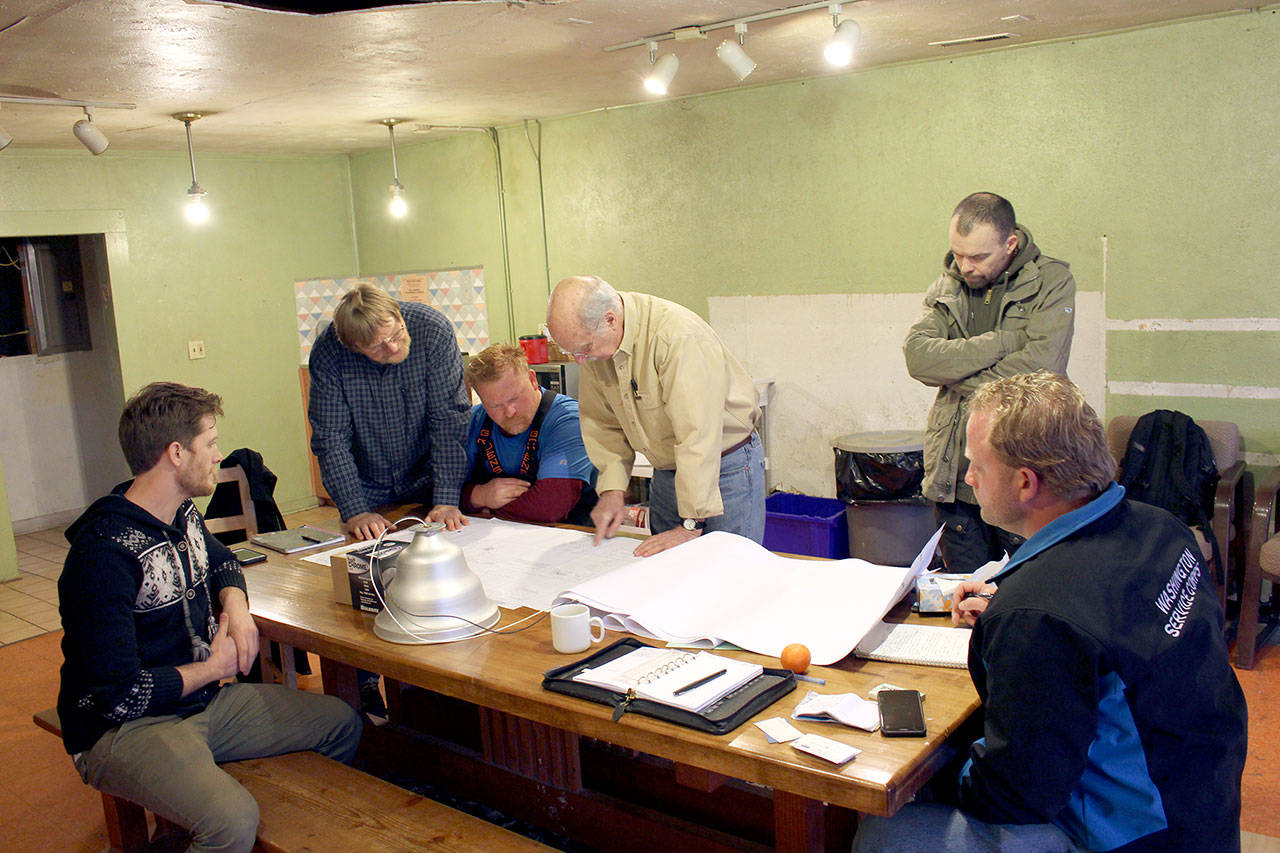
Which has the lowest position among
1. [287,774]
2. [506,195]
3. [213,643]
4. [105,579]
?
[287,774]

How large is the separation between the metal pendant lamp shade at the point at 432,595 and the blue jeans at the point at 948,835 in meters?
0.99

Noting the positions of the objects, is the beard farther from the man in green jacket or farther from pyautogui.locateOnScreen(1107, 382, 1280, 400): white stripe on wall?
pyautogui.locateOnScreen(1107, 382, 1280, 400): white stripe on wall

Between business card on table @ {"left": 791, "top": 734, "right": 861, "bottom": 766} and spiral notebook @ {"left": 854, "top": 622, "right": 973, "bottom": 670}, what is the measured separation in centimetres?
36

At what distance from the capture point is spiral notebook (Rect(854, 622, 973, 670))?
6.46 ft

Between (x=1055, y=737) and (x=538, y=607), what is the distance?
4.12ft

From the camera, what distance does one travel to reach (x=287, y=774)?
7.91 feet

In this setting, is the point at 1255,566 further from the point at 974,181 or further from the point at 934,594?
the point at 934,594

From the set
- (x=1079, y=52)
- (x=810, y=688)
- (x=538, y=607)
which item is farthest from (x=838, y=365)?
(x=810, y=688)

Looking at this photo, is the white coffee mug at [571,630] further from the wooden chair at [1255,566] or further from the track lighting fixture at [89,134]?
the track lighting fixture at [89,134]

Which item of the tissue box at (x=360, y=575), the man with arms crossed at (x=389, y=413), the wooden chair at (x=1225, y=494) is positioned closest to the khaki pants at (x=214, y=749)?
the tissue box at (x=360, y=575)

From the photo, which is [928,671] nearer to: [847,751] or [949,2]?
[847,751]

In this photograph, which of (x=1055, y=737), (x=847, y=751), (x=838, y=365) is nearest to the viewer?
(x=1055, y=737)

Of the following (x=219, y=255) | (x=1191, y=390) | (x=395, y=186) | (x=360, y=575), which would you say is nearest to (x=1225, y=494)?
(x=1191, y=390)

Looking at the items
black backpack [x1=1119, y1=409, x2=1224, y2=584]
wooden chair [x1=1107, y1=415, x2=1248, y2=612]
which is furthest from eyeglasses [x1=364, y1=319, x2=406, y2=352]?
black backpack [x1=1119, y1=409, x2=1224, y2=584]
